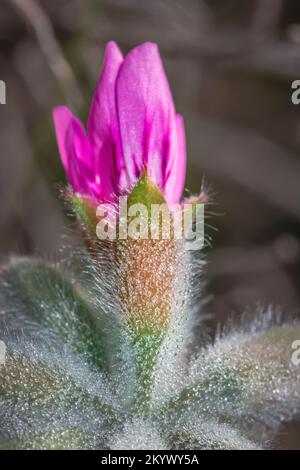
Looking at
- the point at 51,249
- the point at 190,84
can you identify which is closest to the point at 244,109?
the point at 190,84

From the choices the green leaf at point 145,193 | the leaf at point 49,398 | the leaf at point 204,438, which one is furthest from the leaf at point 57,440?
the green leaf at point 145,193

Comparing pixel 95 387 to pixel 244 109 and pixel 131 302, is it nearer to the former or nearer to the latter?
pixel 131 302

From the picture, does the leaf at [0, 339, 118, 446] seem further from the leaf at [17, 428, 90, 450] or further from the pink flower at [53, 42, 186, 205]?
the pink flower at [53, 42, 186, 205]

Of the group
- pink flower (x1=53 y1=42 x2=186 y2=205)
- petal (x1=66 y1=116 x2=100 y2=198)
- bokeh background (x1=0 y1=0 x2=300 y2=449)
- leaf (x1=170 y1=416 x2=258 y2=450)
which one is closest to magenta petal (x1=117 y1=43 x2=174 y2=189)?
pink flower (x1=53 y1=42 x2=186 y2=205)

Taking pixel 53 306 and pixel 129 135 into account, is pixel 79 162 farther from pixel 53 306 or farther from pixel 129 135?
pixel 53 306

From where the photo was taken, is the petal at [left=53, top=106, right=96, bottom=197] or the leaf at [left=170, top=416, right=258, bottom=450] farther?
the petal at [left=53, top=106, right=96, bottom=197]

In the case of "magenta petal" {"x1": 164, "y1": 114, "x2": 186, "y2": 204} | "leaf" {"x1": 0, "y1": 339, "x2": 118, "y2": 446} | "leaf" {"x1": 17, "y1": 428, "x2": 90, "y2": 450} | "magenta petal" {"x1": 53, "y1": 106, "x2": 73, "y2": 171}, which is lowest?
"leaf" {"x1": 17, "y1": 428, "x2": 90, "y2": 450}
